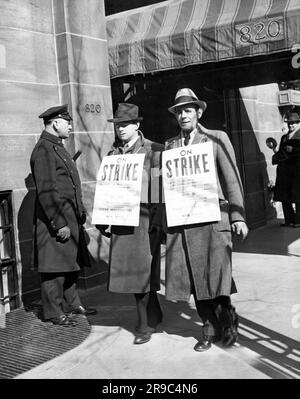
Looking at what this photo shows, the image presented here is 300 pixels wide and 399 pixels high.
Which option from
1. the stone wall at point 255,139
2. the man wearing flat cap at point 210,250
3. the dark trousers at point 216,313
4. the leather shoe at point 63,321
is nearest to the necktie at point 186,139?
the man wearing flat cap at point 210,250

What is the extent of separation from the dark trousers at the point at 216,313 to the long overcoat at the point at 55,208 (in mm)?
1597

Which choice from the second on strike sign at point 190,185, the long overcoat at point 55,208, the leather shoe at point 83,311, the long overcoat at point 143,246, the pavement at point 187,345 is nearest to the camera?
the pavement at point 187,345

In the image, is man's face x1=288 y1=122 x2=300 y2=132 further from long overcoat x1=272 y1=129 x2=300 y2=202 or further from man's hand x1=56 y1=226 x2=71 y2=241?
man's hand x1=56 y1=226 x2=71 y2=241

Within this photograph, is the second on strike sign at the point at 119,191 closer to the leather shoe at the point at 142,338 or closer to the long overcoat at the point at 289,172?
the leather shoe at the point at 142,338

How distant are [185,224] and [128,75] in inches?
145

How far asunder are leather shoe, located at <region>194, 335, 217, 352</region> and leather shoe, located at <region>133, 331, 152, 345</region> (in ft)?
1.56

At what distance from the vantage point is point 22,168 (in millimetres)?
5727

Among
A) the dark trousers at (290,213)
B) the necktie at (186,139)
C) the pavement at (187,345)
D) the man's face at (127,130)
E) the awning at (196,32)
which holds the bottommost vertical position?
the pavement at (187,345)

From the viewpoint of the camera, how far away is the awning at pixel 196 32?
226 inches

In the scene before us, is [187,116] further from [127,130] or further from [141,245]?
[141,245]

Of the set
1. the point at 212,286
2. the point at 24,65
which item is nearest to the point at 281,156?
the point at 24,65

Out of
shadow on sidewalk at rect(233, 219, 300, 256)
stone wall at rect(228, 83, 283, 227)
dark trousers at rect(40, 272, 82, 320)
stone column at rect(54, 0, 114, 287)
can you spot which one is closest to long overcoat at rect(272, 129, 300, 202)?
stone wall at rect(228, 83, 283, 227)
